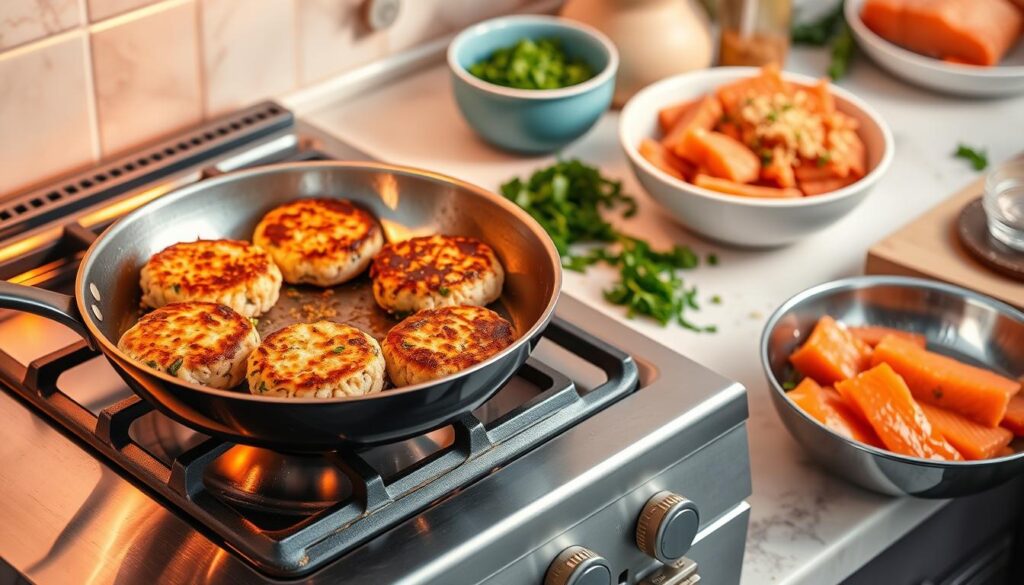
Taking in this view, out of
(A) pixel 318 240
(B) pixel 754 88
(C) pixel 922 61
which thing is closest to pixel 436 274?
(A) pixel 318 240

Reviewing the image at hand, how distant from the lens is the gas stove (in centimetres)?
84

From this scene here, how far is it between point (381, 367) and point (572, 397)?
15 cm

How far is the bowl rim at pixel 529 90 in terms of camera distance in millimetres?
1512

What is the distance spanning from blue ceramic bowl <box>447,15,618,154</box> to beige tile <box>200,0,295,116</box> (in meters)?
0.21

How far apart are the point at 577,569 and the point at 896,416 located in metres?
0.40

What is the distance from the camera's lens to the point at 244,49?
146cm

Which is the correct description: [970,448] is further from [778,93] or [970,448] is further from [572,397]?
[778,93]

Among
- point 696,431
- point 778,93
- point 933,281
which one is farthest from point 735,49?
point 696,431

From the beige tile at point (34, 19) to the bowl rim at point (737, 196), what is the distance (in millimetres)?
617

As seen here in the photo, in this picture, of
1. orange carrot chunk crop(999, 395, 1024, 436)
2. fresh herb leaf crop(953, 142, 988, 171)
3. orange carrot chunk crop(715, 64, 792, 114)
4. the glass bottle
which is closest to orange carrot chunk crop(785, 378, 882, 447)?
orange carrot chunk crop(999, 395, 1024, 436)

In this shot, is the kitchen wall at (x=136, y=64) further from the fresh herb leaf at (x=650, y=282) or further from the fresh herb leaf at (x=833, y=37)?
the fresh herb leaf at (x=833, y=37)

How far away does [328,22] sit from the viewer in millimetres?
1545

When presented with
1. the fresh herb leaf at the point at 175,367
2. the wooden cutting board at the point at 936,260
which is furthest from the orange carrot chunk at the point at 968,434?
the fresh herb leaf at the point at 175,367

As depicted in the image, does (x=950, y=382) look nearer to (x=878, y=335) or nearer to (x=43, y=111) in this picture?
(x=878, y=335)
